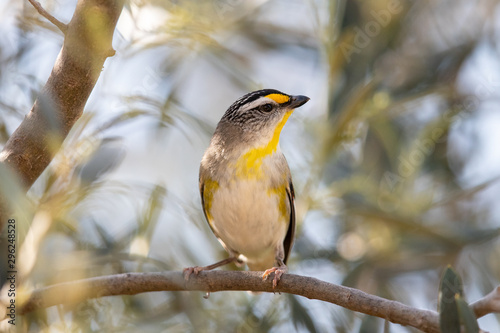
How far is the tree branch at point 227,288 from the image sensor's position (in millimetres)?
1888

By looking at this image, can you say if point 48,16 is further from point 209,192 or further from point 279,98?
point 279,98

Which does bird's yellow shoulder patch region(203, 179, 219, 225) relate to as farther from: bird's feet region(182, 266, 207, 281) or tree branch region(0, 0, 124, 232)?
tree branch region(0, 0, 124, 232)

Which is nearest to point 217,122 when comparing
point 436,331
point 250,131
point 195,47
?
point 250,131

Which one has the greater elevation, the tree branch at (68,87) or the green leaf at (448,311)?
the tree branch at (68,87)

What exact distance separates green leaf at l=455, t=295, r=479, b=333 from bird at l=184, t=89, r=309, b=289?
6.83ft

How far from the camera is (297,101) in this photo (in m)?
3.72

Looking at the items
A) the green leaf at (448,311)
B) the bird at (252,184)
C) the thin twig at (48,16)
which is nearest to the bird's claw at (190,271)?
the bird at (252,184)

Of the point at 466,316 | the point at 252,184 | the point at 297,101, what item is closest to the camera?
the point at 466,316

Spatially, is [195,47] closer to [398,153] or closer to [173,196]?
[173,196]

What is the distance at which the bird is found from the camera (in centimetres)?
347

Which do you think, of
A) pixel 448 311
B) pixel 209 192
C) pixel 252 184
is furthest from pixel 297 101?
pixel 448 311

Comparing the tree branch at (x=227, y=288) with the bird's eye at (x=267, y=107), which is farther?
the bird's eye at (x=267, y=107)

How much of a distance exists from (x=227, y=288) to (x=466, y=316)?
4.55ft

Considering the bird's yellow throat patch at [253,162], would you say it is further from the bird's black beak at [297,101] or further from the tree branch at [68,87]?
the tree branch at [68,87]
